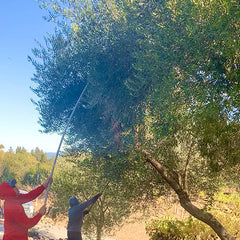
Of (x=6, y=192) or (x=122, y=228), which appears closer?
(x=6, y=192)

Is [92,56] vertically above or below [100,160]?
above

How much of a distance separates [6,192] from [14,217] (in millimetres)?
372

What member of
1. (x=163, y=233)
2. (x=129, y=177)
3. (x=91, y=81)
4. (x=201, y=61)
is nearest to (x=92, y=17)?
(x=91, y=81)

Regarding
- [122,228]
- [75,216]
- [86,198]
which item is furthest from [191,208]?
[122,228]

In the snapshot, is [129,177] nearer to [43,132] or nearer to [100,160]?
[100,160]

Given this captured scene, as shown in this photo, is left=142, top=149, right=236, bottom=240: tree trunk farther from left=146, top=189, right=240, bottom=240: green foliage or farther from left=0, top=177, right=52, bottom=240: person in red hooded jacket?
left=0, top=177, right=52, bottom=240: person in red hooded jacket

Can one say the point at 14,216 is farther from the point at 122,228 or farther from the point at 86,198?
the point at 122,228

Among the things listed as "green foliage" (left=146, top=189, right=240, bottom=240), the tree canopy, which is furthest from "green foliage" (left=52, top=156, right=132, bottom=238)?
the tree canopy

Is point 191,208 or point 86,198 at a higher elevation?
point 191,208

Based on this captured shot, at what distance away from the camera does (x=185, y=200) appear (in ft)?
21.9

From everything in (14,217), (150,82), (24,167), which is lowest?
(14,217)

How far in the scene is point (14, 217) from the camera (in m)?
4.05

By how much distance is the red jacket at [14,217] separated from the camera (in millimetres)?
3984

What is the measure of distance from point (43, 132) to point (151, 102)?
3.24 meters
